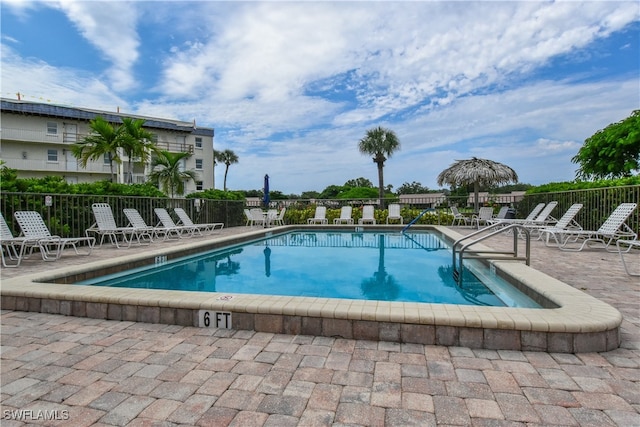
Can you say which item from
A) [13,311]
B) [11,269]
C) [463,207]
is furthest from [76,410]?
[463,207]

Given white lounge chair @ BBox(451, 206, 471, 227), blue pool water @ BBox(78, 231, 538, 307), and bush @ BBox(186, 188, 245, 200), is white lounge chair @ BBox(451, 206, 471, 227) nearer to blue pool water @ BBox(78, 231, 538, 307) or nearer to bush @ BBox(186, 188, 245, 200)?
blue pool water @ BBox(78, 231, 538, 307)

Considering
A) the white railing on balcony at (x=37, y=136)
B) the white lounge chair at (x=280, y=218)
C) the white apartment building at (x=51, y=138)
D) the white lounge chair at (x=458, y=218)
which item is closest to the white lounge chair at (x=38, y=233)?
the white lounge chair at (x=280, y=218)

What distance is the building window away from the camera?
26823mm

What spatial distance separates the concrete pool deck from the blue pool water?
161cm

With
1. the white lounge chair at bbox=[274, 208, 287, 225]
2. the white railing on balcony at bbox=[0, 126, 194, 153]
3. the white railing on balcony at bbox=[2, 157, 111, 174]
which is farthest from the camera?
the white railing on balcony at bbox=[2, 157, 111, 174]

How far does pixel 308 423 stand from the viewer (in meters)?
1.55

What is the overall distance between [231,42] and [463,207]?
11616 mm

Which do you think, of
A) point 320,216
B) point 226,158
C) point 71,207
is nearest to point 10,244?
point 71,207

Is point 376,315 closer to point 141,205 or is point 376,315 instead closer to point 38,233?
point 38,233

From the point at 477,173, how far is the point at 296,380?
14.3m

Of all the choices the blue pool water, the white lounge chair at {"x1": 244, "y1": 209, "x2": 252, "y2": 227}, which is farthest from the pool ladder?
the white lounge chair at {"x1": 244, "y1": 209, "x2": 252, "y2": 227}

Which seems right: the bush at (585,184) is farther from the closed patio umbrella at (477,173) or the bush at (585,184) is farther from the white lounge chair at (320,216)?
the white lounge chair at (320,216)

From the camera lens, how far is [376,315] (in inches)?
98.9

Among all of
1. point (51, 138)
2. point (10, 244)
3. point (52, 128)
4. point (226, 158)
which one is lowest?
point (10, 244)
